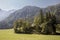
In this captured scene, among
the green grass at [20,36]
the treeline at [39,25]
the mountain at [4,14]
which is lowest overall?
the green grass at [20,36]

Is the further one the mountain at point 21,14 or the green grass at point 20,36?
the mountain at point 21,14

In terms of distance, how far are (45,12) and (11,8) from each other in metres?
1.32

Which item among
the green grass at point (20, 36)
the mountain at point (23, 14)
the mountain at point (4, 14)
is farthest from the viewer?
the mountain at point (4, 14)

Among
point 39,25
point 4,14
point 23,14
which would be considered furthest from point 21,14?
point 39,25

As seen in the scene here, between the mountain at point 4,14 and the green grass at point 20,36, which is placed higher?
the mountain at point 4,14

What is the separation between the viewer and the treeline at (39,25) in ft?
19.1

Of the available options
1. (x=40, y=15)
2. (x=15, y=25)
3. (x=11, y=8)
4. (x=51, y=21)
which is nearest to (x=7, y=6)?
(x=11, y=8)

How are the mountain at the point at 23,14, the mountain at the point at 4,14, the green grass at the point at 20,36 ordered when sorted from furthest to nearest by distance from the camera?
the mountain at the point at 4,14
the mountain at the point at 23,14
the green grass at the point at 20,36

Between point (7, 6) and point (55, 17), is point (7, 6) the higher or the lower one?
the higher one

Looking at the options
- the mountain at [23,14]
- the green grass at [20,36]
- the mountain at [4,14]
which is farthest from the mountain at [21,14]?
the green grass at [20,36]

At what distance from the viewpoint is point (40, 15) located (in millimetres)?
5945

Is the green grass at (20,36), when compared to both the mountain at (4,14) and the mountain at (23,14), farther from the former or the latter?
the mountain at (4,14)

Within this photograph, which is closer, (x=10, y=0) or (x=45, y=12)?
(x=45, y=12)

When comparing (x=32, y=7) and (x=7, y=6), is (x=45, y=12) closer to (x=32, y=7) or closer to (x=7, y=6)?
(x=32, y=7)
